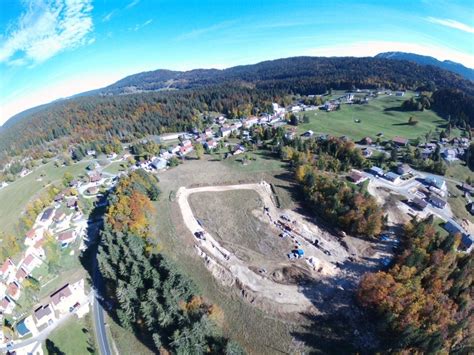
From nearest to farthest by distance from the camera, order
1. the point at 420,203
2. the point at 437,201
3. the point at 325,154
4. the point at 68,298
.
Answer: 1. the point at 68,298
2. the point at 420,203
3. the point at 437,201
4. the point at 325,154

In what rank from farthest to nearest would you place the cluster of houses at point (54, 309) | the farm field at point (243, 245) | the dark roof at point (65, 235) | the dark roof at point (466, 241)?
the dark roof at point (65, 235), the dark roof at point (466, 241), the cluster of houses at point (54, 309), the farm field at point (243, 245)

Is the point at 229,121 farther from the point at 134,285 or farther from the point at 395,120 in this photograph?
the point at 134,285

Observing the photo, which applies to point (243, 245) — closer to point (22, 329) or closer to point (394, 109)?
point (22, 329)

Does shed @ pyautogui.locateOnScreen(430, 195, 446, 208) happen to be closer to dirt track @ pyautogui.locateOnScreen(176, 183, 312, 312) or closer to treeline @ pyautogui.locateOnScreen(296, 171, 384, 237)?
treeline @ pyautogui.locateOnScreen(296, 171, 384, 237)

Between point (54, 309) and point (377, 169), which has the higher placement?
point (377, 169)

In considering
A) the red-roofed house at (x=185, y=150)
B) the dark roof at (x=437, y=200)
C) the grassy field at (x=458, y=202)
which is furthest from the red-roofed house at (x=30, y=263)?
the grassy field at (x=458, y=202)

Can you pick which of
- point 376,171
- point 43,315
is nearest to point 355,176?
point 376,171

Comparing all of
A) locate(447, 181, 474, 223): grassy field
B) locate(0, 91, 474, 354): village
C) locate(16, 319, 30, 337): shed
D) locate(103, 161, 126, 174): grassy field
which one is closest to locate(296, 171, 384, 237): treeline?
locate(0, 91, 474, 354): village

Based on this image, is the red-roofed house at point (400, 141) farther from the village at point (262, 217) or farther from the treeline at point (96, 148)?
the treeline at point (96, 148)
